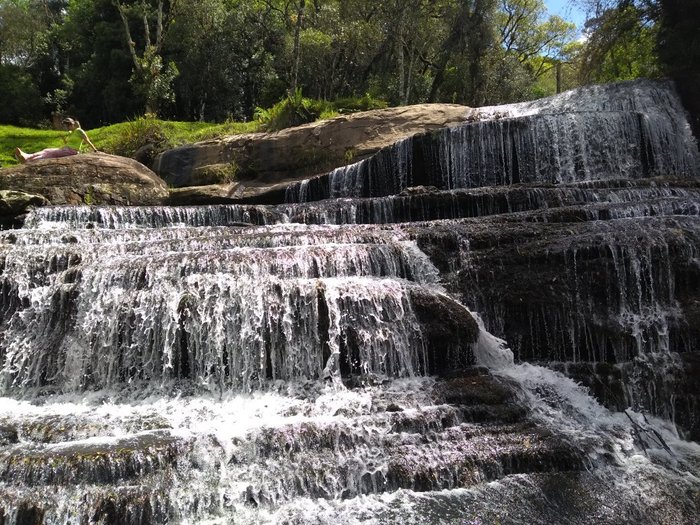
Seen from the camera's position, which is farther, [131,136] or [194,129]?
[194,129]

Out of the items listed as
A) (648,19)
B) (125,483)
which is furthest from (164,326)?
(648,19)

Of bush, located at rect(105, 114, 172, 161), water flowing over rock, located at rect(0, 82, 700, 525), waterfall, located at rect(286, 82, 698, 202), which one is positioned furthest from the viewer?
bush, located at rect(105, 114, 172, 161)

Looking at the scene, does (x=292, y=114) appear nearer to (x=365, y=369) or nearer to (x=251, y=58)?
(x=251, y=58)

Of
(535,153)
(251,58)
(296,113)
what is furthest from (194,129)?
(535,153)

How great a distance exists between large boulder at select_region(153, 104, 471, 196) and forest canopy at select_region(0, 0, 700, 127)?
4.65 meters

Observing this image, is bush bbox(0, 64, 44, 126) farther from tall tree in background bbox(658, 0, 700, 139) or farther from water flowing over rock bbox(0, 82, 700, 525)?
tall tree in background bbox(658, 0, 700, 139)

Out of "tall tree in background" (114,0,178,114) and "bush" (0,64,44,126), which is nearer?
"tall tree in background" (114,0,178,114)

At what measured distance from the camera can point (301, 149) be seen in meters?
16.5

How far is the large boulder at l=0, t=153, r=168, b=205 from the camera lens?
42.7 feet

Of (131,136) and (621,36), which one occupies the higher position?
(621,36)

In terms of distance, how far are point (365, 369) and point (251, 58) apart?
24448mm

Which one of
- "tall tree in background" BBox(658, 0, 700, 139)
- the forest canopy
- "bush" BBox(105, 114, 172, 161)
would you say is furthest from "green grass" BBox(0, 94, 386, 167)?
"tall tree in background" BBox(658, 0, 700, 139)

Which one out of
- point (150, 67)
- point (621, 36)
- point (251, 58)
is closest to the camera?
point (621, 36)

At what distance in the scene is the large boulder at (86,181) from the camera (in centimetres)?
1302
